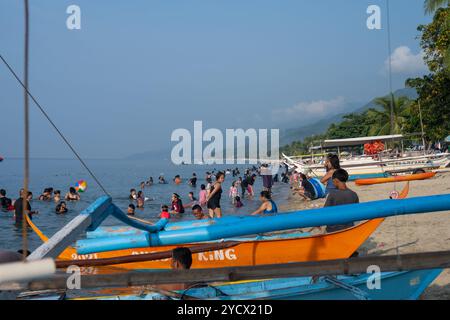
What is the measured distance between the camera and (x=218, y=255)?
675 centimetres

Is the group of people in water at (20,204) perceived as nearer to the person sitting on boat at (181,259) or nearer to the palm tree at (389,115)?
the person sitting on boat at (181,259)

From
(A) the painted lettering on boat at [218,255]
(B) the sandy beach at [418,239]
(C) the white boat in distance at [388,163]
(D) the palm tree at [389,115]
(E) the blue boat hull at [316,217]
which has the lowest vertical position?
(B) the sandy beach at [418,239]

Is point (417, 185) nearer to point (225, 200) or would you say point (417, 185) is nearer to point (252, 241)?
point (225, 200)

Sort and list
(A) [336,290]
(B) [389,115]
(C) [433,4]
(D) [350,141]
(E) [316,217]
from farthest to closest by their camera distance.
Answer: (B) [389,115] → (D) [350,141] → (C) [433,4] → (A) [336,290] → (E) [316,217]

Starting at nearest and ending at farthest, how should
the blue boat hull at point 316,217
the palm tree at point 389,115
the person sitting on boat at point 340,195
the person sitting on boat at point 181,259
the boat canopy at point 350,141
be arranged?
the blue boat hull at point 316,217, the person sitting on boat at point 181,259, the person sitting on boat at point 340,195, the boat canopy at point 350,141, the palm tree at point 389,115

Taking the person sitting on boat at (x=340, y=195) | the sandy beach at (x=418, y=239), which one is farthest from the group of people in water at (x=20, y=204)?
the sandy beach at (x=418, y=239)

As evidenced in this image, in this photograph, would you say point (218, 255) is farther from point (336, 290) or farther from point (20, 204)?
point (20, 204)

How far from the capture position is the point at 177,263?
13.6 ft

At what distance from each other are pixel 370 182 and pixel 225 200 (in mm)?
7737

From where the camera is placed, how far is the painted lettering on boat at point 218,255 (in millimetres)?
6675

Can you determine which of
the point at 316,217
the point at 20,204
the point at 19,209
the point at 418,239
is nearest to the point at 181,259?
the point at 316,217

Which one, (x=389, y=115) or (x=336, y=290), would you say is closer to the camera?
(x=336, y=290)

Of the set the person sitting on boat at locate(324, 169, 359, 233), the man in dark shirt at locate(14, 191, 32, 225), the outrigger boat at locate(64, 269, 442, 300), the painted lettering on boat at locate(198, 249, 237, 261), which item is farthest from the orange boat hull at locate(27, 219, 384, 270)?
the man in dark shirt at locate(14, 191, 32, 225)

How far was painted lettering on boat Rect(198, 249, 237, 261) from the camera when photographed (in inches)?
263
